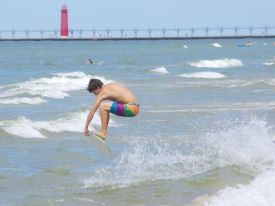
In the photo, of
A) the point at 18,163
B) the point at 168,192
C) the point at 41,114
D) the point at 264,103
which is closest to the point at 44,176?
the point at 18,163

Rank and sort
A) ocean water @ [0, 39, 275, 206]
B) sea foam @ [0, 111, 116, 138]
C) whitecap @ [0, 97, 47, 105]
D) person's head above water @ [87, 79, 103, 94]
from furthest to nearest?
whitecap @ [0, 97, 47, 105] < sea foam @ [0, 111, 116, 138] < ocean water @ [0, 39, 275, 206] < person's head above water @ [87, 79, 103, 94]

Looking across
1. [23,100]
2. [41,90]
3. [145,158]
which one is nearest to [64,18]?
[41,90]

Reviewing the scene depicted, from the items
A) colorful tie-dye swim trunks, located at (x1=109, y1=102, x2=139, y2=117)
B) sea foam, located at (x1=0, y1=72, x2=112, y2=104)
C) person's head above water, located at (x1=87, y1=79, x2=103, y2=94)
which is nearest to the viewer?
person's head above water, located at (x1=87, y1=79, x2=103, y2=94)

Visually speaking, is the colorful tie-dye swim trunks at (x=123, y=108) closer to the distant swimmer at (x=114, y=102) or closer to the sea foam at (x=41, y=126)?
the distant swimmer at (x=114, y=102)

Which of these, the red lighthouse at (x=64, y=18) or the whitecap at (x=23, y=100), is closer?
the whitecap at (x=23, y=100)

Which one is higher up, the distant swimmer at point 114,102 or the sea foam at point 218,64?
the distant swimmer at point 114,102

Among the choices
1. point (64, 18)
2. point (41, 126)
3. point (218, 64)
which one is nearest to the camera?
point (41, 126)

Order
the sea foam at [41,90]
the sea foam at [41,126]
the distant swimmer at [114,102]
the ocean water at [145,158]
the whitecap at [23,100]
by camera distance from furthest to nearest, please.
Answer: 1. the sea foam at [41,90]
2. the whitecap at [23,100]
3. the sea foam at [41,126]
4. the ocean water at [145,158]
5. the distant swimmer at [114,102]

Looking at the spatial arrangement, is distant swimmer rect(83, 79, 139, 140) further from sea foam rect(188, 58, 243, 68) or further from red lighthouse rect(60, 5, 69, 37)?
red lighthouse rect(60, 5, 69, 37)

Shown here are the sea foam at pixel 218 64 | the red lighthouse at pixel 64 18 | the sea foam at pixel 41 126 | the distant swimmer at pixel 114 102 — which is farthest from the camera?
the red lighthouse at pixel 64 18

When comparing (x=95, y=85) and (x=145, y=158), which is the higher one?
(x=95, y=85)

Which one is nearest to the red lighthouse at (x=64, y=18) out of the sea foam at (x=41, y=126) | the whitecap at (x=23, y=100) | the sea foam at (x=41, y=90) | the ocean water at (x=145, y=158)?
the sea foam at (x=41, y=90)

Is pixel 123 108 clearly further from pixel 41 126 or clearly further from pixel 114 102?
pixel 41 126

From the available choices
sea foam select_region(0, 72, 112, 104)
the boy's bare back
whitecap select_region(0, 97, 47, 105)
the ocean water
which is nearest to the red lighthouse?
sea foam select_region(0, 72, 112, 104)
